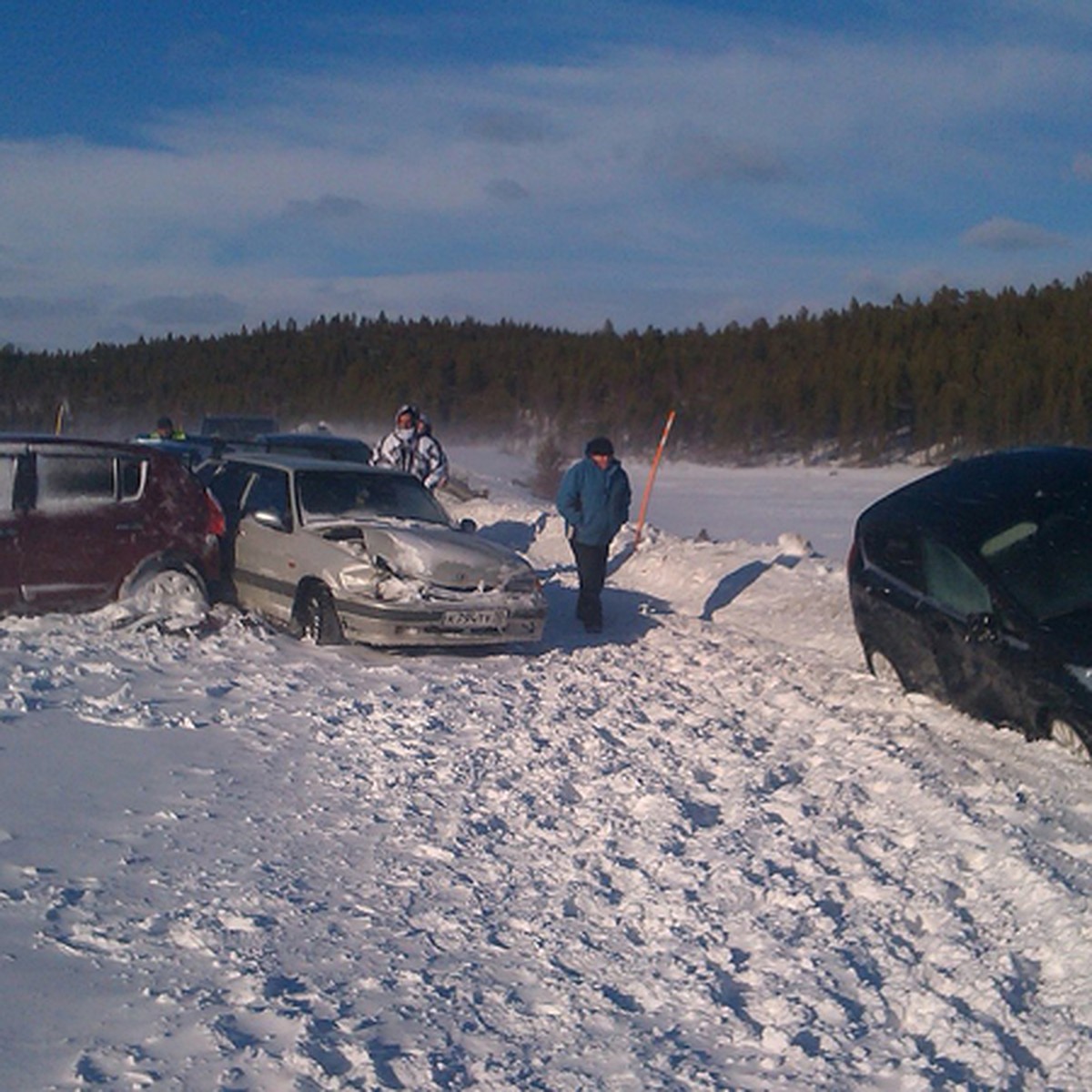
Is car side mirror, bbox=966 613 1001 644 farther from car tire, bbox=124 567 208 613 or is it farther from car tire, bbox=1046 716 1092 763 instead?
car tire, bbox=124 567 208 613

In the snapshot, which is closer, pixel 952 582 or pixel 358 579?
pixel 952 582

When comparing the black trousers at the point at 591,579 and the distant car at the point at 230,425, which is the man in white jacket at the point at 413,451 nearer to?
the black trousers at the point at 591,579

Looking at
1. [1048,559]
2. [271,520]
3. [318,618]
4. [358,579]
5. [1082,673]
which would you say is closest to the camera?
[1082,673]

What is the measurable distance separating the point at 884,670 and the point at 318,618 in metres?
4.30

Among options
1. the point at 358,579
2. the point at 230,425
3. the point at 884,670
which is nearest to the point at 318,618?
the point at 358,579

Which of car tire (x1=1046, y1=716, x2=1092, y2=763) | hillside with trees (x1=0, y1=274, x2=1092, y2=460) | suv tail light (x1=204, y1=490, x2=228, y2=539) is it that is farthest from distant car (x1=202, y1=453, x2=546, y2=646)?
hillside with trees (x1=0, y1=274, x2=1092, y2=460)

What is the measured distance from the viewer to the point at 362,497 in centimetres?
1144

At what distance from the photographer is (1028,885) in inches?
223

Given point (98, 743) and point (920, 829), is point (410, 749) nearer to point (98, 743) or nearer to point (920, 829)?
point (98, 743)

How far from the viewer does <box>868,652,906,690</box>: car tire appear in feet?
31.1

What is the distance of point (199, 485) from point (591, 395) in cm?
6440

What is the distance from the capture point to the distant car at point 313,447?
53.1 ft

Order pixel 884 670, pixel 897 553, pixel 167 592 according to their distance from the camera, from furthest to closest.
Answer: pixel 167 592
pixel 884 670
pixel 897 553

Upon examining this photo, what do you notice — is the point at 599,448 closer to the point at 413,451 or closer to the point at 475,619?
the point at 475,619
